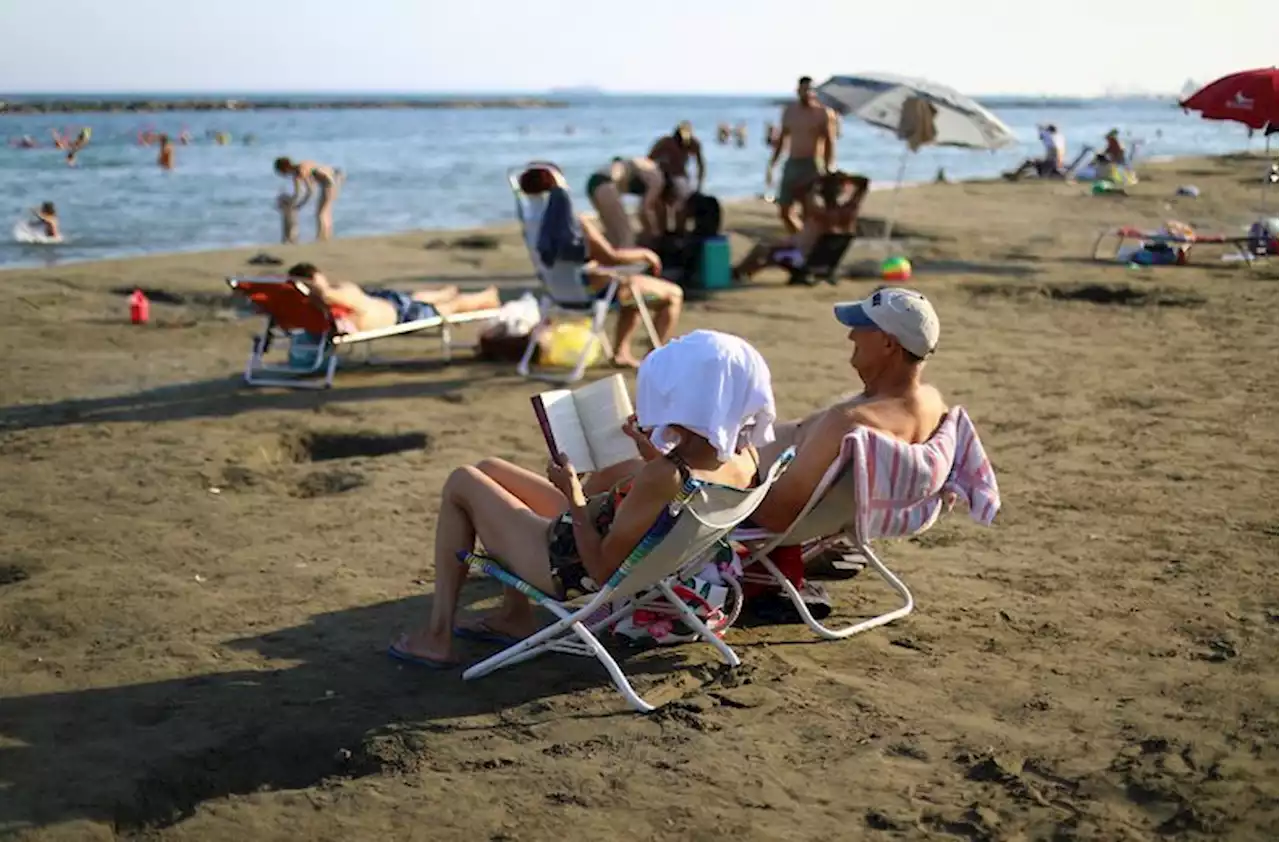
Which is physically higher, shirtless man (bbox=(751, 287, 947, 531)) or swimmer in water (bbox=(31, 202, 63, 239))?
shirtless man (bbox=(751, 287, 947, 531))

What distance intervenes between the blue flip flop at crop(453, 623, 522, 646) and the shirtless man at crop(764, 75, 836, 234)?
8.63 meters

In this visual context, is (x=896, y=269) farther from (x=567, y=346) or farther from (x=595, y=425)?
(x=595, y=425)

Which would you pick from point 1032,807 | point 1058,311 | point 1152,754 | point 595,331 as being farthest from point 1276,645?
point 1058,311

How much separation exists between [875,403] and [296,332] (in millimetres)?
4969

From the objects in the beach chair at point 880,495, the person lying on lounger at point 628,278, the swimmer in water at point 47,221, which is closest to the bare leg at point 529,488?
the beach chair at point 880,495

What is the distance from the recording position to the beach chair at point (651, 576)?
3.58m

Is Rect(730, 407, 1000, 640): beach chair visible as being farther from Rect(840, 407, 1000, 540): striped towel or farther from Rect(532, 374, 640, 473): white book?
Rect(532, 374, 640, 473): white book

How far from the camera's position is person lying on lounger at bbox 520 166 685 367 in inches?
313

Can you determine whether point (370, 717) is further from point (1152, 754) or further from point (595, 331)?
point (595, 331)

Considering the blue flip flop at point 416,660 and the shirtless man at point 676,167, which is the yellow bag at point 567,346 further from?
the blue flip flop at point 416,660

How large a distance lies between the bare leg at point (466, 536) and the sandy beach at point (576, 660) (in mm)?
137

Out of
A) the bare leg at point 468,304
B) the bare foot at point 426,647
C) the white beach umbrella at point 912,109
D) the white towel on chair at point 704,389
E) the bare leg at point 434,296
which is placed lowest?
the bare foot at point 426,647

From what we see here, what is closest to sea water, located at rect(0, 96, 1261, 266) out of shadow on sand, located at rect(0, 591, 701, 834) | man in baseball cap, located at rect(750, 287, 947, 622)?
shadow on sand, located at rect(0, 591, 701, 834)

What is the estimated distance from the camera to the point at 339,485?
19.9ft
